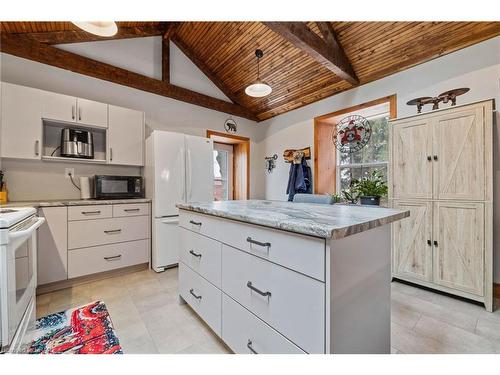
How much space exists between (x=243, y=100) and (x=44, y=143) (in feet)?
10.8

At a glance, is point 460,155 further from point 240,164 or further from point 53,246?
point 53,246

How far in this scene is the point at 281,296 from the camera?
100cm

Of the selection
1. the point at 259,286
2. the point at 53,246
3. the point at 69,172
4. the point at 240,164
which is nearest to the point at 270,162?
the point at 240,164

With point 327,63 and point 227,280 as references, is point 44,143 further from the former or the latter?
point 327,63

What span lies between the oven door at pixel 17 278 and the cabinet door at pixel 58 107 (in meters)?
1.48

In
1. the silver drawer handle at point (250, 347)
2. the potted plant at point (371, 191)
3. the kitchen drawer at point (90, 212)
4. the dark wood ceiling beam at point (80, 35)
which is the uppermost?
the dark wood ceiling beam at point (80, 35)

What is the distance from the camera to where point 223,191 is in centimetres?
502

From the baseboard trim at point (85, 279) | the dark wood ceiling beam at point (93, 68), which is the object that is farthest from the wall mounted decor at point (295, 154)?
the baseboard trim at point (85, 279)

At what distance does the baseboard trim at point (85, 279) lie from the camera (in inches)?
88.7

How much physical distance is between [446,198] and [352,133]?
5.42 feet

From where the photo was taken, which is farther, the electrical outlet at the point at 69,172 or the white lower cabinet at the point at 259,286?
the electrical outlet at the point at 69,172

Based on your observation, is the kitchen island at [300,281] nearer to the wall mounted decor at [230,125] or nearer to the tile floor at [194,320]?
the tile floor at [194,320]

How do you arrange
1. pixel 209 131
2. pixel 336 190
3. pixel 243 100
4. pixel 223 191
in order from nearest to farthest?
pixel 336 190
pixel 209 131
pixel 243 100
pixel 223 191
